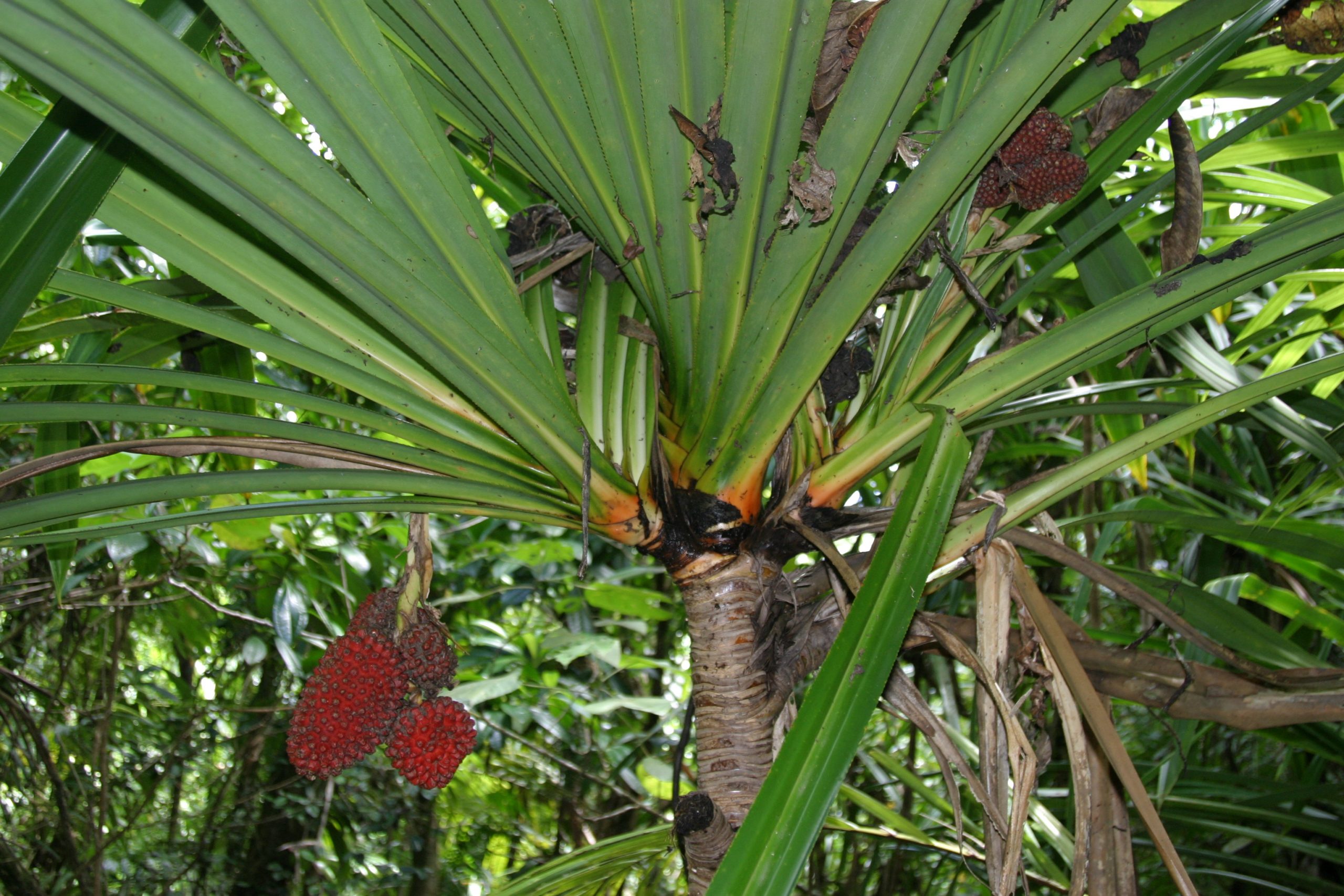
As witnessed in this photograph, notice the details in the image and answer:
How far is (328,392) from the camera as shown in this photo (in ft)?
6.61

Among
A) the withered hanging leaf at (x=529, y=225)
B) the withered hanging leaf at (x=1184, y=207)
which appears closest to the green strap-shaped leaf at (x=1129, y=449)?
the withered hanging leaf at (x=1184, y=207)

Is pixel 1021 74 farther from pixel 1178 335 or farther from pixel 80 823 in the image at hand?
pixel 80 823

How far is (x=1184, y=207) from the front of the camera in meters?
0.61

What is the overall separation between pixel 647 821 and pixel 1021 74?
2684 mm

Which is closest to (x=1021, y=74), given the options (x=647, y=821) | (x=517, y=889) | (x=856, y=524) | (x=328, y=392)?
(x=856, y=524)

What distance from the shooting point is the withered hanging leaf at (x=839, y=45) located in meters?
0.53

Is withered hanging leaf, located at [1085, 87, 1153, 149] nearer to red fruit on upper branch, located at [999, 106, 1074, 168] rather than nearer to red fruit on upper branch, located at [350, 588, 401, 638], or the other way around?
red fruit on upper branch, located at [999, 106, 1074, 168]

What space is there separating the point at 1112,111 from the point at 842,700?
547 millimetres

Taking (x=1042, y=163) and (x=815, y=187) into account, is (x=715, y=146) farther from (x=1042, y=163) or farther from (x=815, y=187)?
(x=1042, y=163)

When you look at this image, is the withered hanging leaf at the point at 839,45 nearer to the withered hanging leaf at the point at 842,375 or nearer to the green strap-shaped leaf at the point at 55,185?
the withered hanging leaf at the point at 842,375

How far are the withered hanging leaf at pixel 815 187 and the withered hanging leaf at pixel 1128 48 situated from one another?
10.9 inches

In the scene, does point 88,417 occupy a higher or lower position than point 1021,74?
lower

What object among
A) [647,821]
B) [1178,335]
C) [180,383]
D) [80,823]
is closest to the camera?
[180,383]

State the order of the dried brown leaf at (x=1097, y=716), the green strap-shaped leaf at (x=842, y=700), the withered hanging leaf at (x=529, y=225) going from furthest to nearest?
the withered hanging leaf at (x=529, y=225) < the dried brown leaf at (x=1097, y=716) < the green strap-shaped leaf at (x=842, y=700)
